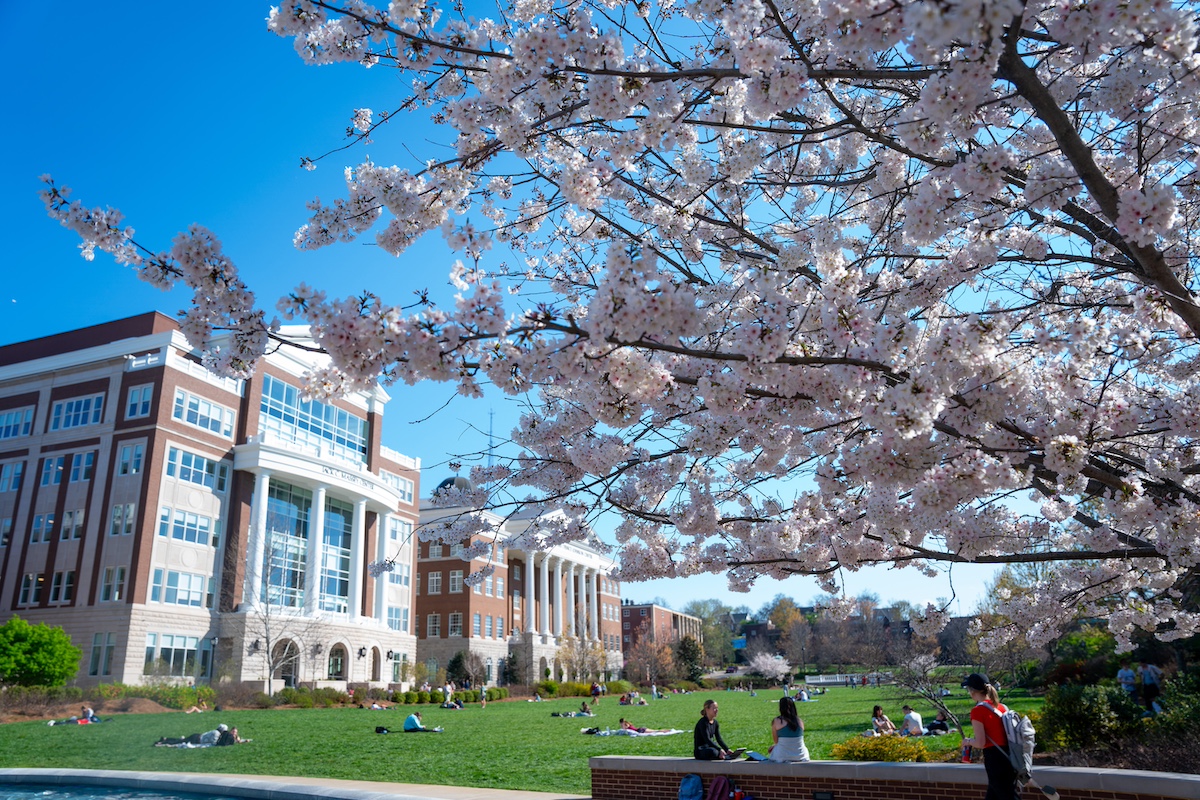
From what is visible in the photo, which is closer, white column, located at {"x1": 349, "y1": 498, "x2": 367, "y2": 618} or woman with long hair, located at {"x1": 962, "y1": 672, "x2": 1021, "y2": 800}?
woman with long hair, located at {"x1": 962, "y1": 672, "x2": 1021, "y2": 800}

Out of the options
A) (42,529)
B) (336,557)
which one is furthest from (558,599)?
(42,529)

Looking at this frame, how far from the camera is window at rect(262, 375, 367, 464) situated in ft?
148

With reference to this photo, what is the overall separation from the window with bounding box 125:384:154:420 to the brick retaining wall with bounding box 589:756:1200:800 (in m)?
35.9

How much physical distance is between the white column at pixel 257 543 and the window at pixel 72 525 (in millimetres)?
7384

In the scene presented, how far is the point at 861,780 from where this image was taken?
8.32 meters

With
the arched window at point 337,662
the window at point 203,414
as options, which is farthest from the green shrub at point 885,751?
the arched window at point 337,662

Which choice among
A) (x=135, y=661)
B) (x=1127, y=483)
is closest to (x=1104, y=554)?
(x=1127, y=483)

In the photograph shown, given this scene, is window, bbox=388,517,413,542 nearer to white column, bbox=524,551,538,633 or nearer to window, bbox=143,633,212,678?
window, bbox=143,633,212,678

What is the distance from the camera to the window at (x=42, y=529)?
38.5 metres

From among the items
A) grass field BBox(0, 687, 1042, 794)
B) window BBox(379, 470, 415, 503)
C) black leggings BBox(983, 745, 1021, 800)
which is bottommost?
grass field BBox(0, 687, 1042, 794)

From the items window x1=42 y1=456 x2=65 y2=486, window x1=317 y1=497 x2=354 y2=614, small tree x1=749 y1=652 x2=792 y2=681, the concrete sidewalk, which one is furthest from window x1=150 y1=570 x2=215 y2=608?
small tree x1=749 y1=652 x2=792 y2=681

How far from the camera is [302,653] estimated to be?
42.2m

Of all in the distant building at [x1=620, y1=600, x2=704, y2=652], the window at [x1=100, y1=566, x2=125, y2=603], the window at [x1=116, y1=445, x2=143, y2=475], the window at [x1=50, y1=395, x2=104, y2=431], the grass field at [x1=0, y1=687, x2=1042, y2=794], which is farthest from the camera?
the distant building at [x1=620, y1=600, x2=704, y2=652]

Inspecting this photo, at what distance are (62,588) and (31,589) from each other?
207 cm
